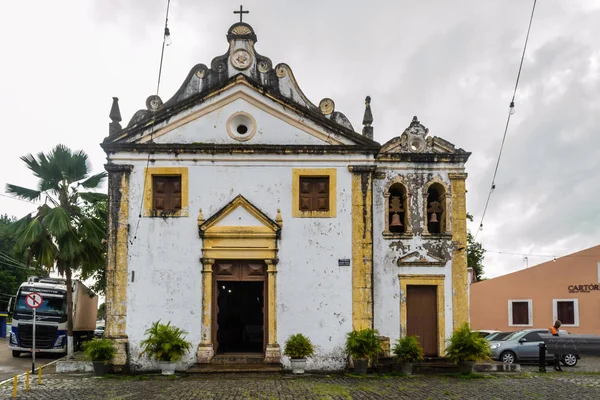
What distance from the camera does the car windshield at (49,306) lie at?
2561 cm

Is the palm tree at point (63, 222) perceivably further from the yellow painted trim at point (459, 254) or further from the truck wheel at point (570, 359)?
the truck wheel at point (570, 359)

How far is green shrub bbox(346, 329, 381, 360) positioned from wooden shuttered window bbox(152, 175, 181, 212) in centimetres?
635

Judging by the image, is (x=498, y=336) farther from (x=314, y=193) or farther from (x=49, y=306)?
(x=49, y=306)

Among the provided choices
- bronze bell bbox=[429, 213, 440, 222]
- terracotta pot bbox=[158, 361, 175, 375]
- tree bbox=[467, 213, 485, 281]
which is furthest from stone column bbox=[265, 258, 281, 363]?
tree bbox=[467, 213, 485, 281]

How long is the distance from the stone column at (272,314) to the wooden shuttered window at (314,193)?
1.93 meters

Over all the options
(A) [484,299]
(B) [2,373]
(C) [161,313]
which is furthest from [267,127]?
(A) [484,299]

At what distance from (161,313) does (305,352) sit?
168 inches

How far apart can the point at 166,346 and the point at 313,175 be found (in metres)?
6.41

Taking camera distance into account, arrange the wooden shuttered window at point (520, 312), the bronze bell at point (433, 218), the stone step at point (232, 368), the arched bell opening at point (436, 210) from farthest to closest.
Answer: the wooden shuttered window at point (520, 312) < the arched bell opening at point (436, 210) < the bronze bell at point (433, 218) < the stone step at point (232, 368)

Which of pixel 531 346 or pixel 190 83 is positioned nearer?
pixel 190 83

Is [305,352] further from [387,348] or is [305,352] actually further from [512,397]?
[512,397]

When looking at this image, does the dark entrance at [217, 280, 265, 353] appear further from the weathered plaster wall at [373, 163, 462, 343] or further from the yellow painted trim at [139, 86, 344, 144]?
the yellow painted trim at [139, 86, 344, 144]

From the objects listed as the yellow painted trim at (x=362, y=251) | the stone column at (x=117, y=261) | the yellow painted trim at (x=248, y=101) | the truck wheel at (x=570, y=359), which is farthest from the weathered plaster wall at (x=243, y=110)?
the truck wheel at (x=570, y=359)

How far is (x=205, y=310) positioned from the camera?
1770cm
